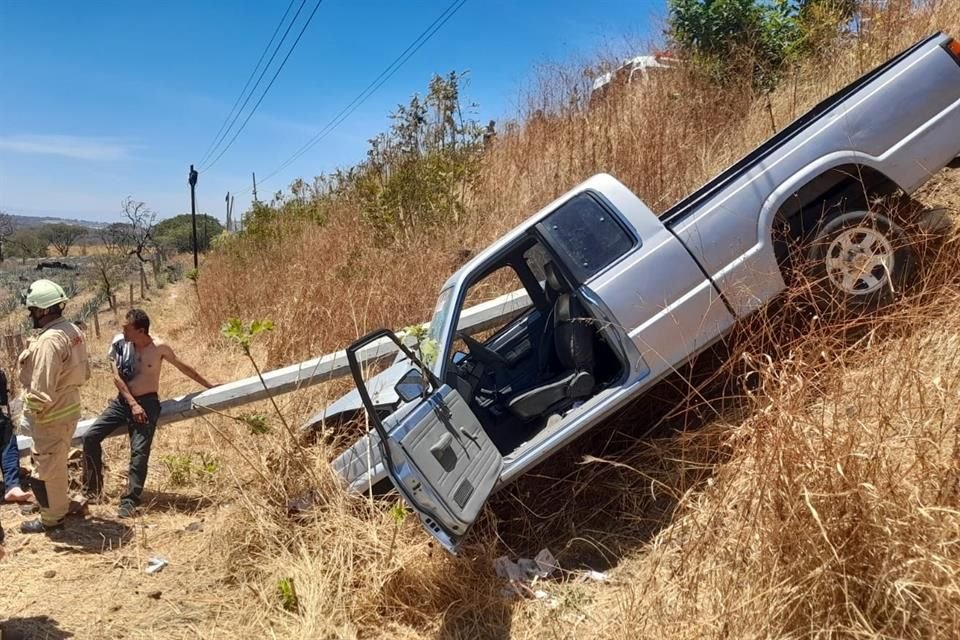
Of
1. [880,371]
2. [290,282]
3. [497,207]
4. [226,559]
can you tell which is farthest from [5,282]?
[880,371]

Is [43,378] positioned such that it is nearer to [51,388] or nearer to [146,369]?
[51,388]

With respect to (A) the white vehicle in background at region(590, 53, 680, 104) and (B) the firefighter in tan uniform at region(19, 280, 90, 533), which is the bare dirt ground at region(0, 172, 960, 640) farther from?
(A) the white vehicle in background at region(590, 53, 680, 104)

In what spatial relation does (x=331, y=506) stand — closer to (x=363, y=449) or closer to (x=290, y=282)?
(x=363, y=449)

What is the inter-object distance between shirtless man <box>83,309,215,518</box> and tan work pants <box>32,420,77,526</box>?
1.58ft

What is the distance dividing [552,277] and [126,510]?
3825 mm

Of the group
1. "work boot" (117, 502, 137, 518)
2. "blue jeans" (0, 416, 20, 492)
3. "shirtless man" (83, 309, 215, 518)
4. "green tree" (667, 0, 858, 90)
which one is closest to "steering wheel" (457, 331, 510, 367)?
"shirtless man" (83, 309, 215, 518)

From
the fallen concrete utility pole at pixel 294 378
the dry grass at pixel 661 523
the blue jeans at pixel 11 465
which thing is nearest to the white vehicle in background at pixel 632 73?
the dry grass at pixel 661 523

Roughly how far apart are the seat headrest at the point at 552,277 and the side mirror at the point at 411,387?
1.32 m

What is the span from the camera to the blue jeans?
209 inches

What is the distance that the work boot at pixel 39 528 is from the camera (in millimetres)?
5188

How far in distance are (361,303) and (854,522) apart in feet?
19.7

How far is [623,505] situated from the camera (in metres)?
4.27

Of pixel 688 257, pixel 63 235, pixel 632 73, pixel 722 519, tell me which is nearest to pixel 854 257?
pixel 688 257

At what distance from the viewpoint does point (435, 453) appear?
3.53m
